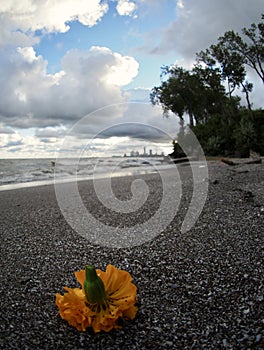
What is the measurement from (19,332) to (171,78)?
35871mm

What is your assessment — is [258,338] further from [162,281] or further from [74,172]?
[74,172]

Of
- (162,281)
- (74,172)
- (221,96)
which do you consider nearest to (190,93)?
(221,96)

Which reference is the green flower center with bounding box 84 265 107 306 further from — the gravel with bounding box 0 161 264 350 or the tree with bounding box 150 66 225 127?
the tree with bounding box 150 66 225 127

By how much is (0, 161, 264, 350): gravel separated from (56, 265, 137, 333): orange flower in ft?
0.39

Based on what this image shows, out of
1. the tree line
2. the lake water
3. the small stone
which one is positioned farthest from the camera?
the tree line

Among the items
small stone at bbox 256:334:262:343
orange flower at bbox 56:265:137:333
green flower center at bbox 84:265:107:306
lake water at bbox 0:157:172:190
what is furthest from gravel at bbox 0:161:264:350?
lake water at bbox 0:157:172:190

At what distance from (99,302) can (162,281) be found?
2.76ft

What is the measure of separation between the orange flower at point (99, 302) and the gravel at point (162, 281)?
0.12 meters

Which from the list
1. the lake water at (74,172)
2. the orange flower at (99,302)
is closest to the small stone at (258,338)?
the orange flower at (99,302)

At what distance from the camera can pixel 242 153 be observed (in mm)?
23297

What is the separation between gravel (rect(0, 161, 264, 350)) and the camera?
1.91 metres

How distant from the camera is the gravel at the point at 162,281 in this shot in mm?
1912

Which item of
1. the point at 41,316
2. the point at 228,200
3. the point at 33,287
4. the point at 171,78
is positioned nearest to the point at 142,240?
the point at 33,287

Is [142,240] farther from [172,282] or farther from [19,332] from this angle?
[19,332]
